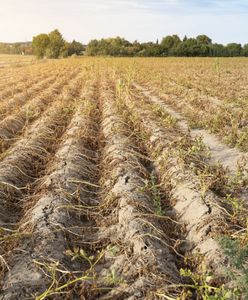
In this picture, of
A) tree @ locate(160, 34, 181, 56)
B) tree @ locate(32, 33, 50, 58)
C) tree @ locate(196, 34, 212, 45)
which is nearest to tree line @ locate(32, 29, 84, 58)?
tree @ locate(32, 33, 50, 58)

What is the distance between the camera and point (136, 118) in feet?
30.1

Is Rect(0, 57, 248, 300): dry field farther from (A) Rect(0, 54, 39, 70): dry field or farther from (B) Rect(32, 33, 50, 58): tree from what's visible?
(B) Rect(32, 33, 50, 58): tree

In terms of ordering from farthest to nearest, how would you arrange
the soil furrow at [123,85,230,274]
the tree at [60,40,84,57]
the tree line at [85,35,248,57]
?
1. the tree at [60,40,84,57]
2. the tree line at [85,35,248,57]
3. the soil furrow at [123,85,230,274]

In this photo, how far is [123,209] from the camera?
488 centimetres

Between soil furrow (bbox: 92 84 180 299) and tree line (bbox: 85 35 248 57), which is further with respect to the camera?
tree line (bbox: 85 35 248 57)

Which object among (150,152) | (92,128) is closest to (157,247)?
(150,152)

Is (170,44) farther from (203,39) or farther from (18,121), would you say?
(18,121)

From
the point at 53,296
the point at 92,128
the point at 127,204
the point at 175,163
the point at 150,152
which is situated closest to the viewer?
the point at 53,296

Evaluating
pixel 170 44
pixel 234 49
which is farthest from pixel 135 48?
pixel 234 49

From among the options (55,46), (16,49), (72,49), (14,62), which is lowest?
(16,49)

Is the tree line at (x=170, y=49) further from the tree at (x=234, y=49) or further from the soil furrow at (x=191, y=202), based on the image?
the soil furrow at (x=191, y=202)

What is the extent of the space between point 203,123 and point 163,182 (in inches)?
135

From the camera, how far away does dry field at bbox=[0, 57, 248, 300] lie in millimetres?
3602

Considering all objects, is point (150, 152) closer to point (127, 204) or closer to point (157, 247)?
point (127, 204)
